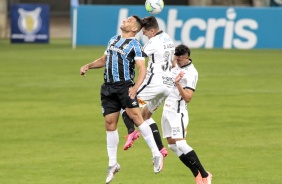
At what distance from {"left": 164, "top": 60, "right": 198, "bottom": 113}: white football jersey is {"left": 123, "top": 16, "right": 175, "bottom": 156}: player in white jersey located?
41.4 inches

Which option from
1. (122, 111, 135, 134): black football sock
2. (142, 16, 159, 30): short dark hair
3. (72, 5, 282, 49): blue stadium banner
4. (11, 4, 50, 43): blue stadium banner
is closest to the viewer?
(122, 111, 135, 134): black football sock

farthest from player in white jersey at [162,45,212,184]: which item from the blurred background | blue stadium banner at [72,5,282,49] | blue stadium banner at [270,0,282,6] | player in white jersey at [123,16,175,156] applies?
the blurred background

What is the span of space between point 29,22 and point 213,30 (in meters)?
10.8

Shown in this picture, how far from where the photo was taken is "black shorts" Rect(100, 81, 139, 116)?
555 inches

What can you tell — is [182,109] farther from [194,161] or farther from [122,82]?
[122,82]

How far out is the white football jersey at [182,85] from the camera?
45.7 ft

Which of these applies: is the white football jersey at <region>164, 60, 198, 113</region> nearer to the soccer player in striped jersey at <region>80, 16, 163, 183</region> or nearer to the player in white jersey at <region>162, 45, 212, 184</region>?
the player in white jersey at <region>162, 45, 212, 184</region>

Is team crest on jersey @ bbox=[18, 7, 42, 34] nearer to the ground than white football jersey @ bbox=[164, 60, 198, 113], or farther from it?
nearer to the ground

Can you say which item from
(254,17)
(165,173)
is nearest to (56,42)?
(254,17)

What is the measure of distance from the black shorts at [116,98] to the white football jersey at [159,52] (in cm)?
135

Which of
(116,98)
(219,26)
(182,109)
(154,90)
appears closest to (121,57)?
(116,98)

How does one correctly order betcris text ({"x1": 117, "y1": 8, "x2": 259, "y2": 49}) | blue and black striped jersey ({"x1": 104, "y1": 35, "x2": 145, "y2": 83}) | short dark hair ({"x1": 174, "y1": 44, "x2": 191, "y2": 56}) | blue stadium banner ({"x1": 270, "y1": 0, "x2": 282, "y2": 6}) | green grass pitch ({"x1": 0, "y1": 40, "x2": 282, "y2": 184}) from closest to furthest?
short dark hair ({"x1": 174, "y1": 44, "x2": 191, "y2": 56}), blue and black striped jersey ({"x1": 104, "y1": 35, "x2": 145, "y2": 83}), green grass pitch ({"x1": 0, "y1": 40, "x2": 282, "y2": 184}), betcris text ({"x1": 117, "y1": 8, "x2": 259, "y2": 49}), blue stadium banner ({"x1": 270, "y1": 0, "x2": 282, "y2": 6})

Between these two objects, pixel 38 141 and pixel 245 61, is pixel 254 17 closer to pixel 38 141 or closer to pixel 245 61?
pixel 245 61

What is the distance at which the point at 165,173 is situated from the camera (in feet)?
53.3
